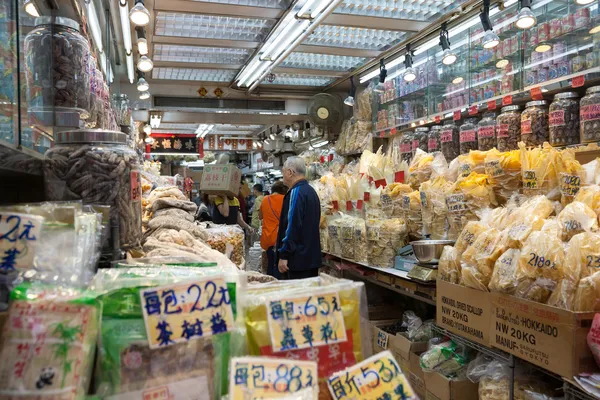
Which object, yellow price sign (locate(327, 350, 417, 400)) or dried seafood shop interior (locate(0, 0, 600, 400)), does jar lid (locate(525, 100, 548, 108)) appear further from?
yellow price sign (locate(327, 350, 417, 400))

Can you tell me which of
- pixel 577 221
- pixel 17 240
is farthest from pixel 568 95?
pixel 17 240

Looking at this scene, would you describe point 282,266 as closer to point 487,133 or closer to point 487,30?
point 487,133

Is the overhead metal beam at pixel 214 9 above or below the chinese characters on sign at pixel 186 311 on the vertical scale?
above

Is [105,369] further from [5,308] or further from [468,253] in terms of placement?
[468,253]

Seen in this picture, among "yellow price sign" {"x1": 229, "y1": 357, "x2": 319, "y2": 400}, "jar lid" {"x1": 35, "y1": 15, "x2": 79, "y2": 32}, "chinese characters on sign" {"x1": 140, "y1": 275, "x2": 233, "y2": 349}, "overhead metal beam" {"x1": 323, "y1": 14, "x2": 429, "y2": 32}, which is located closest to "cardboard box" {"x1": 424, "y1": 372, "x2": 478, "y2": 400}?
"yellow price sign" {"x1": 229, "y1": 357, "x2": 319, "y2": 400}

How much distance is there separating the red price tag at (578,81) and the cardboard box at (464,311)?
1848 mm

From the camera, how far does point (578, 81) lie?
134 inches

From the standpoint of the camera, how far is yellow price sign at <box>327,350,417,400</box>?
928mm

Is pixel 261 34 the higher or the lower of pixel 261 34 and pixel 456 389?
the higher

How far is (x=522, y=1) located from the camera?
12.5 ft

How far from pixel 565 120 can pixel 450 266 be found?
1.61 metres

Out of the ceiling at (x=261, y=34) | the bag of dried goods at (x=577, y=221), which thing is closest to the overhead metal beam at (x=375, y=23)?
the ceiling at (x=261, y=34)

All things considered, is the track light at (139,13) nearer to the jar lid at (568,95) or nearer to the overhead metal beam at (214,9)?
the overhead metal beam at (214,9)

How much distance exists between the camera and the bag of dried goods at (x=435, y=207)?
3.21 m
